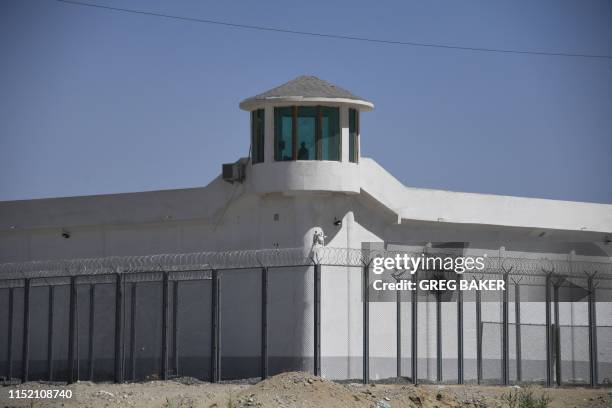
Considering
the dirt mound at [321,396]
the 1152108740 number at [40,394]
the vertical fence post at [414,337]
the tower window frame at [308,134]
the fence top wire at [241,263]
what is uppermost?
the tower window frame at [308,134]

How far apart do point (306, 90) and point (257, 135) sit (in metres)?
1.77

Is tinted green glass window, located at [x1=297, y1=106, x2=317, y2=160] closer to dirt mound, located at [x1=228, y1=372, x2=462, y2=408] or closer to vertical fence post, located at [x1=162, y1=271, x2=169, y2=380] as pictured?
vertical fence post, located at [x1=162, y1=271, x2=169, y2=380]

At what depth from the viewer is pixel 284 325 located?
33344mm

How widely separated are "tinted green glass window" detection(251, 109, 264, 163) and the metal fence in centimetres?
270

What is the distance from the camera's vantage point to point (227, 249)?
35.8 metres

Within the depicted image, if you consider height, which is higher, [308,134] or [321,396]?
[308,134]

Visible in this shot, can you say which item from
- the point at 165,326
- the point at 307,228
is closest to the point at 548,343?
the point at 307,228

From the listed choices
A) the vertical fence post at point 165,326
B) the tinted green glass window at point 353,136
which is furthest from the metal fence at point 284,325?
the tinted green glass window at point 353,136

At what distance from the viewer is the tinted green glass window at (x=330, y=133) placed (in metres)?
33.8

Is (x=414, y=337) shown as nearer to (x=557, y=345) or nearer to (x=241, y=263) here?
(x=557, y=345)

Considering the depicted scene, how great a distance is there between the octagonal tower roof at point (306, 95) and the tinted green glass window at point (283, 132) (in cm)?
38

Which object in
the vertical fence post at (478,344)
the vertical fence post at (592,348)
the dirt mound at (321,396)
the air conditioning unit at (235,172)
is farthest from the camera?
the air conditioning unit at (235,172)

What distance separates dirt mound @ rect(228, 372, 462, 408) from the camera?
2442cm

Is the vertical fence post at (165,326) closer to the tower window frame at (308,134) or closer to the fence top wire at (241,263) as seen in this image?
the fence top wire at (241,263)
